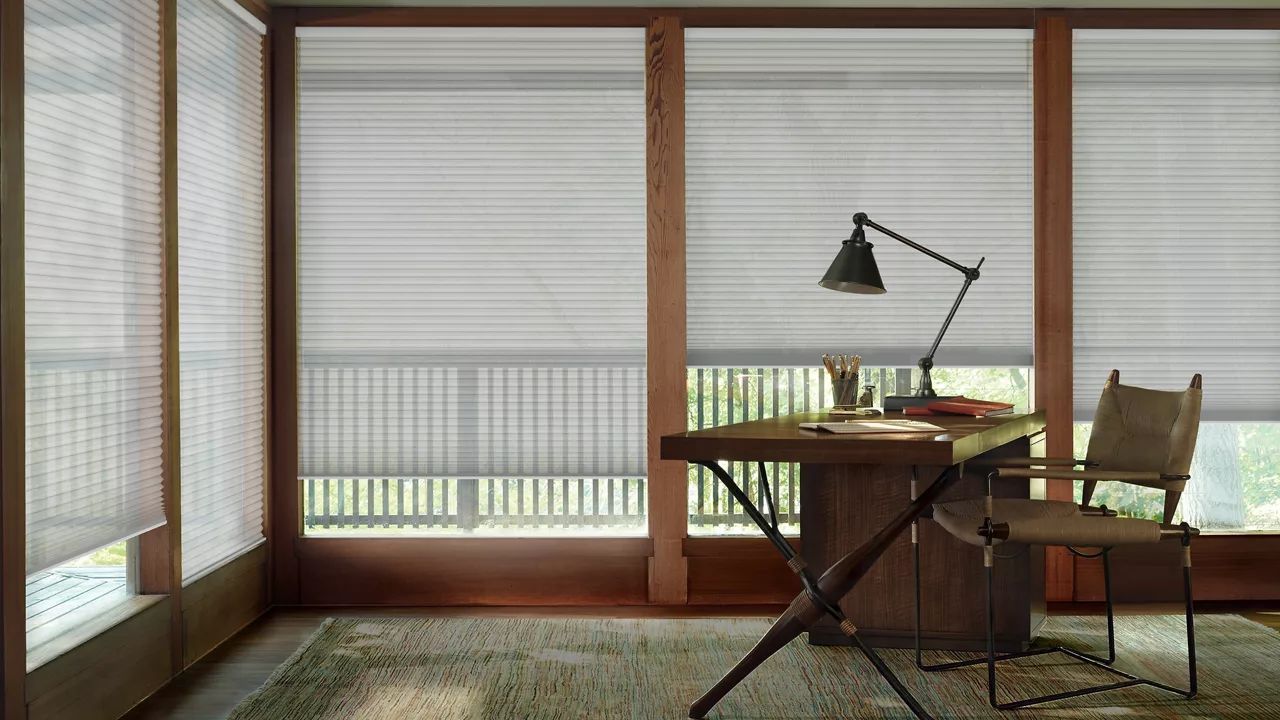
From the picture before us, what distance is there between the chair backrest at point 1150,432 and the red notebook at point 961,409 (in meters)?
0.33

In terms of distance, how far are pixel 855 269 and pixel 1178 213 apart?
171 cm

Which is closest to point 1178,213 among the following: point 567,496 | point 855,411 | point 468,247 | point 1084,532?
point 855,411

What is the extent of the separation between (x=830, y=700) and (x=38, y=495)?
227 cm

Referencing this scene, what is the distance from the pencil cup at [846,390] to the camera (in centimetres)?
328

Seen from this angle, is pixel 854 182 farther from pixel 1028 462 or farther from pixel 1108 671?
pixel 1108 671

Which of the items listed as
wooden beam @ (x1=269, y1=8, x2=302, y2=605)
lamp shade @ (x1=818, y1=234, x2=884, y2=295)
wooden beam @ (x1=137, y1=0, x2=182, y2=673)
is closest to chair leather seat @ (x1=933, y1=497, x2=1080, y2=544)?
lamp shade @ (x1=818, y1=234, x2=884, y2=295)

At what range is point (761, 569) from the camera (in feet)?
12.7

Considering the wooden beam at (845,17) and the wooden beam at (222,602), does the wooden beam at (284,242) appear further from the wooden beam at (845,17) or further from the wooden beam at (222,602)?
the wooden beam at (845,17)

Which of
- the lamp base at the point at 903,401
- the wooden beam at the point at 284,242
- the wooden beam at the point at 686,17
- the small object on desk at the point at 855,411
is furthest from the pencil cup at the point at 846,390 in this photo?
the wooden beam at the point at 284,242

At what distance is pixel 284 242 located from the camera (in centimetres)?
388

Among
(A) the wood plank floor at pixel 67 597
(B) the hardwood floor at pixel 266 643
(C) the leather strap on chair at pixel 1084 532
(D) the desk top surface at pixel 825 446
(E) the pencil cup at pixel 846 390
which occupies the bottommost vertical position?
(B) the hardwood floor at pixel 266 643

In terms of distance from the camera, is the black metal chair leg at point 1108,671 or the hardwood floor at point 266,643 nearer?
the black metal chair leg at point 1108,671

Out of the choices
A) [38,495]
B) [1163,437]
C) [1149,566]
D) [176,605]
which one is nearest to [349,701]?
[176,605]

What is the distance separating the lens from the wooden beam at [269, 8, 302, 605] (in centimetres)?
387
